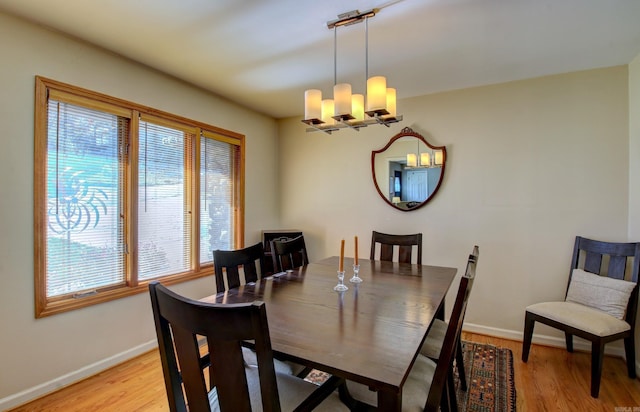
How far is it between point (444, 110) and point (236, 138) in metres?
2.37

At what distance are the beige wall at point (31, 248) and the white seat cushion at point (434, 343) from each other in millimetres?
2308

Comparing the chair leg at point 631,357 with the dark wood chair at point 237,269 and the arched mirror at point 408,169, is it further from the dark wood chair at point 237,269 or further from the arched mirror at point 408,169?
the dark wood chair at point 237,269

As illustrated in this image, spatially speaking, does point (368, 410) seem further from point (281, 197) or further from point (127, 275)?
point (281, 197)

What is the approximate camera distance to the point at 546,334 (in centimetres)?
282

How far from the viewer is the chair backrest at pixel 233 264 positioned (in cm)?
187

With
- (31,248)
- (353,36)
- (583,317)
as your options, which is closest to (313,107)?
(353,36)

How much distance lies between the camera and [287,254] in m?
2.42

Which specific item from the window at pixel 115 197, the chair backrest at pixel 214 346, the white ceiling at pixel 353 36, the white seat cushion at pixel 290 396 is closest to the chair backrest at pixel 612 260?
the white ceiling at pixel 353 36

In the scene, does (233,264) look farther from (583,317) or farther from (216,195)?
(583,317)

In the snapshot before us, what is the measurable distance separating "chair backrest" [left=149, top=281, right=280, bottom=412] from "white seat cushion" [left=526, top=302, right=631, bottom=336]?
236 centimetres

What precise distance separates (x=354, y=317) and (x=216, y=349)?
0.68 meters

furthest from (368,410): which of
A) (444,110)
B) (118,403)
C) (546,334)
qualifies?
(444,110)

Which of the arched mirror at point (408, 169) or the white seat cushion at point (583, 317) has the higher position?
the arched mirror at point (408, 169)

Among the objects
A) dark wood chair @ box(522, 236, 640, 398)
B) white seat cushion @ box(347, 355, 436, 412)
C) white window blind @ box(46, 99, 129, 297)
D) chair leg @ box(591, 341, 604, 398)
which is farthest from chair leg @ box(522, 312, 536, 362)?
Result: white window blind @ box(46, 99, 129, 297)
